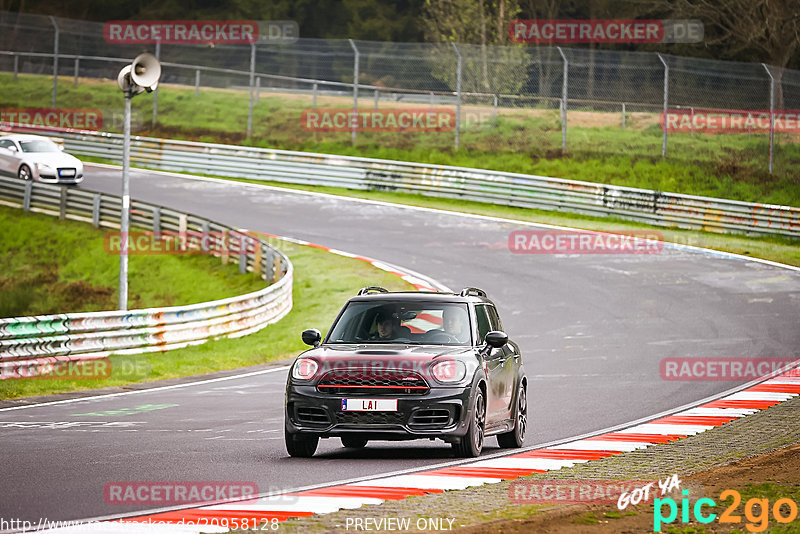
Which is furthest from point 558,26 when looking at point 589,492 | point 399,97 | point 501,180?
point 589,492

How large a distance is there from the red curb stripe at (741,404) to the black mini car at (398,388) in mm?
4296

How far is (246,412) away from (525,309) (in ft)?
32.7

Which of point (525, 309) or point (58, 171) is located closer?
point (525, 309)

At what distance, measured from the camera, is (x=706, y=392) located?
1577cm

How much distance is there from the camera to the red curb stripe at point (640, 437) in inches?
472

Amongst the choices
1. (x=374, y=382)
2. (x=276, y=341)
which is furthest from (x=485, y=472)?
(x=276, y=341)

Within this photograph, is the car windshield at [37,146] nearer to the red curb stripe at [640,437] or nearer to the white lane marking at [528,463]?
the red curb stripe at [640,437]

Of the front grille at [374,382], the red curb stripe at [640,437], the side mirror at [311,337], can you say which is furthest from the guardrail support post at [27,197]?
the front grille at [374,382]

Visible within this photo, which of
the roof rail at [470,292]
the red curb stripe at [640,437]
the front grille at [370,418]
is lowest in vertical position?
the red curb stripe at [640,437]

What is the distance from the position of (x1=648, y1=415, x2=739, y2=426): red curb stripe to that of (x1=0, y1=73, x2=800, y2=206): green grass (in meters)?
22.1

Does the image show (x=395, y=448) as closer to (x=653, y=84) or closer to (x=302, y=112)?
(x=653, y=84)

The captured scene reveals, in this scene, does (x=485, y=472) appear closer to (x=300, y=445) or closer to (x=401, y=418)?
(x=401, y=418)

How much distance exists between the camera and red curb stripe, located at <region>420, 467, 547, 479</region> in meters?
9.76

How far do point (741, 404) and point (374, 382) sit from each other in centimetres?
609
